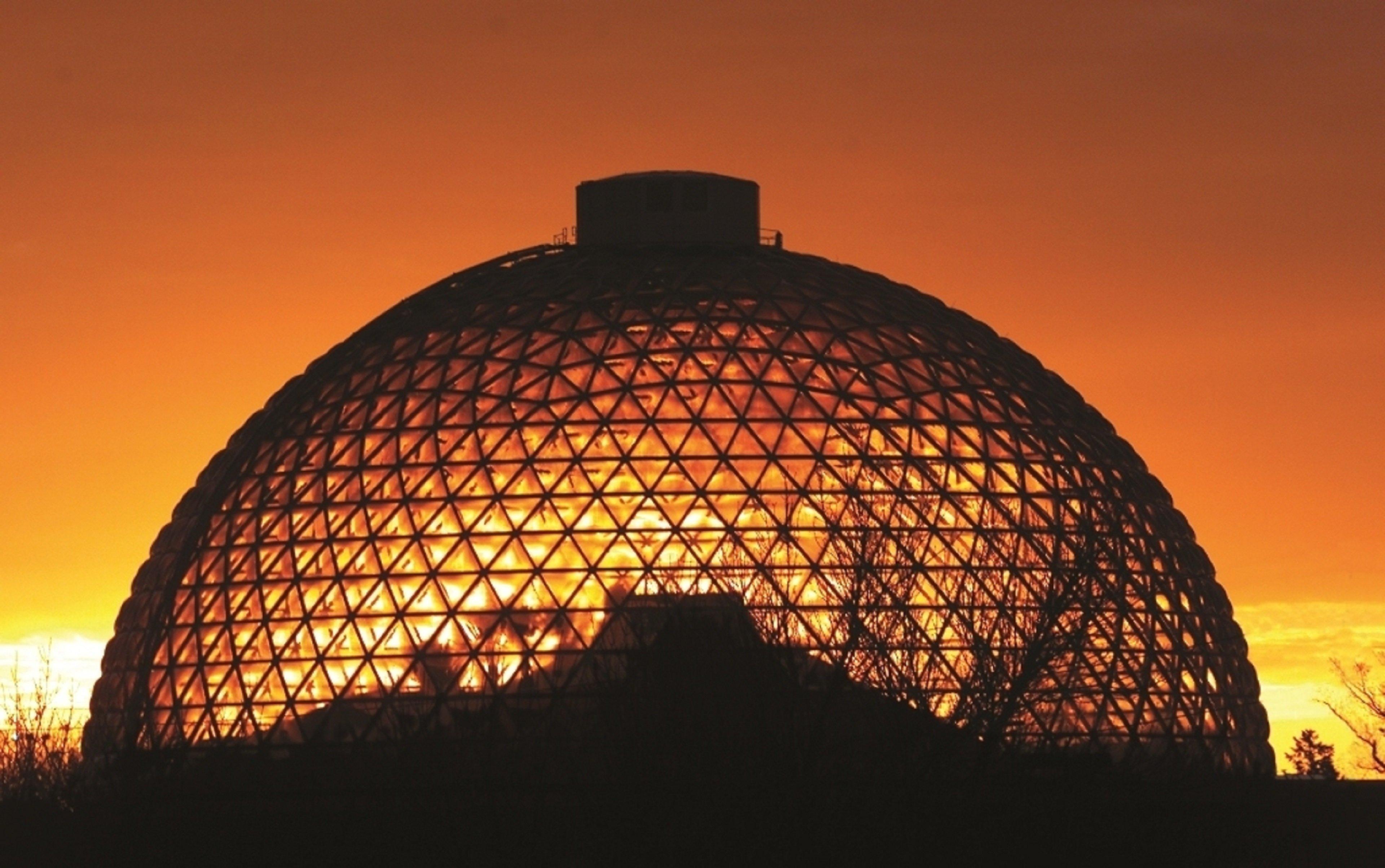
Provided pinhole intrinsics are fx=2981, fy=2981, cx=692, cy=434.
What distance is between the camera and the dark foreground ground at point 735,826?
4291cm

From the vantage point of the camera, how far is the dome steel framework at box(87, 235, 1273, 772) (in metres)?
62.0

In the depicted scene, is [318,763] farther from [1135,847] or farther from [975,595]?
[1135,847]

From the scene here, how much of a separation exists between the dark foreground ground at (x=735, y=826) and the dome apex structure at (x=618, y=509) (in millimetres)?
4442

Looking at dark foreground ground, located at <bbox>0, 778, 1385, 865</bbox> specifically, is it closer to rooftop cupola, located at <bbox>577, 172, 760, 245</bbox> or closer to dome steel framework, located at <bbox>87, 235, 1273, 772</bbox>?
dome steel framework, located at <bbox>87, 235, 1273, 772</bbox>

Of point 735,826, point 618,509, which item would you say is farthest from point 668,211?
point 735,826

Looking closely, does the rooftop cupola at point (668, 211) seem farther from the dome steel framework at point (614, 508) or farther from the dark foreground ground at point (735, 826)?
the dark foreground ground at point (735, 826)

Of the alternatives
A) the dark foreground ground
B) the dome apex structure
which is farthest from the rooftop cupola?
the dark foreground ground

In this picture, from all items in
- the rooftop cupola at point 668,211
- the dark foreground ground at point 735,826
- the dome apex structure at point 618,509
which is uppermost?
the rooftop cupola at point 668,211

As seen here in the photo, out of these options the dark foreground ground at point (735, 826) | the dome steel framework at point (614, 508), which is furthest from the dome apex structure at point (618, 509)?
the dark foreground ground at point (735, 826)

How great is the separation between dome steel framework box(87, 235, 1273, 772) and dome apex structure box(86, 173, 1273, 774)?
0.08 meters

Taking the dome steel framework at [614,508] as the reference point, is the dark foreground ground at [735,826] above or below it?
below

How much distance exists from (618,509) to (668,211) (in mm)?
9152

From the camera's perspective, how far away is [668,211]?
2739 inches

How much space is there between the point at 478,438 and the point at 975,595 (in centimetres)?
1138
